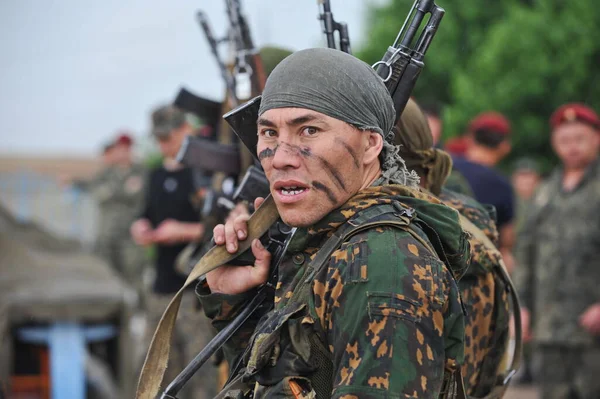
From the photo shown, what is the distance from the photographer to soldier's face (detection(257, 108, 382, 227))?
8.37 ft

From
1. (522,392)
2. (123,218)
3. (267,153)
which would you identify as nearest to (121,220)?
(123,218)

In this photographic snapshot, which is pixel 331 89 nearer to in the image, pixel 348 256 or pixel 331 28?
pixel 348 256

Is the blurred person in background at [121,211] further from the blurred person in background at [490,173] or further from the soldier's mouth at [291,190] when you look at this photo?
the soldier's mouth at [291,190]

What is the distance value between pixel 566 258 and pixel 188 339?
8.96 ft

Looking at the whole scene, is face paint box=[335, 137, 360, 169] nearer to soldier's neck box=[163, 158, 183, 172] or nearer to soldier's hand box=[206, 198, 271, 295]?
soldier's hand box=[206, 198, 271, 295]

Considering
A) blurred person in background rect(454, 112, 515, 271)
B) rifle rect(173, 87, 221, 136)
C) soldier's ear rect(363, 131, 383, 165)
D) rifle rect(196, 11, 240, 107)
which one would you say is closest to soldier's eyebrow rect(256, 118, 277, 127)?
soldier's ear rect(363, 131, 383, 165)

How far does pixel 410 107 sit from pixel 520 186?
10.3 metres

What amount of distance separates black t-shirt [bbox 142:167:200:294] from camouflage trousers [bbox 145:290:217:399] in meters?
0.14

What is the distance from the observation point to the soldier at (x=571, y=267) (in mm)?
6617

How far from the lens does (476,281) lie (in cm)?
353

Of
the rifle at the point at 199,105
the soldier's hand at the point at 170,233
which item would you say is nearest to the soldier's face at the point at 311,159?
the rifle at the point at 199,105

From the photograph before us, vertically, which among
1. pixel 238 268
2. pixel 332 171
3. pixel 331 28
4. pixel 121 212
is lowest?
pixel 121 212

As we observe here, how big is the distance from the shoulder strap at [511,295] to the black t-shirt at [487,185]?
2.59 meters

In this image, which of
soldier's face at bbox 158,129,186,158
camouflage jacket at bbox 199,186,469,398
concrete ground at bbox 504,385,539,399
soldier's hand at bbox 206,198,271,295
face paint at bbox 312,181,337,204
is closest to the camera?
camouflage jacket at bbox 199,186,469,398
